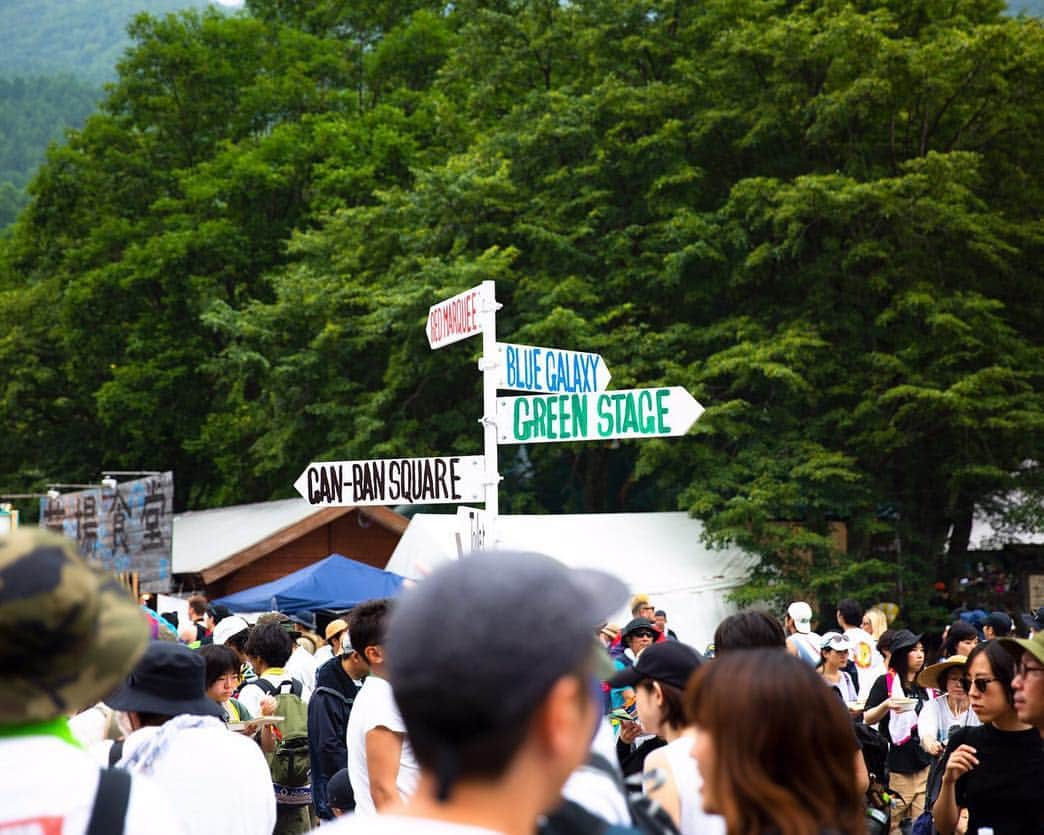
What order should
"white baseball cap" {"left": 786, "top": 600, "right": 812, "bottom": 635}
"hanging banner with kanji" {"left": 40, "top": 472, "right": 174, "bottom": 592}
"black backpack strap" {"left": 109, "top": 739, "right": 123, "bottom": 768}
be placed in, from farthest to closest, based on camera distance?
"hanging banner with kanji" {"left": 40, "top": 472, "right": 174, "bottom": 592}
"white baseball cap" {"left": 786, "top": 600, "right": 812, "bottom": 635}
"black backpack strap" {"left": 109, "top": 739, "right": 123, "bottom": 768}

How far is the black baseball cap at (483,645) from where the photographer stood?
6.14 feet

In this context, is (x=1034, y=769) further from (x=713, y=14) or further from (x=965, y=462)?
(x=713, y=14)

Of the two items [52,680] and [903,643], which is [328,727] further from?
[52,680]

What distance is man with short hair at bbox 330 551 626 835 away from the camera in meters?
1.87

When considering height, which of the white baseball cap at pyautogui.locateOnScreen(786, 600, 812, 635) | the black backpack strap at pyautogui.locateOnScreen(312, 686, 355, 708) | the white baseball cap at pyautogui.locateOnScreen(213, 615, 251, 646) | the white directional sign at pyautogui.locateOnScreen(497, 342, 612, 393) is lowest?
the white baseball cap at pyautogui.locateOnScreen(786, 600, 812, 635)

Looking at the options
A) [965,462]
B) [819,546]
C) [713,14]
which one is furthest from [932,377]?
[713,14]

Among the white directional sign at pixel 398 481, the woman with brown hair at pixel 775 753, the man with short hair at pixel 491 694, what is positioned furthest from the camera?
the white directional sign at pixel 398 481

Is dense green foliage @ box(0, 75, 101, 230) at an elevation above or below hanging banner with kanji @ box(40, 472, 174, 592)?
above

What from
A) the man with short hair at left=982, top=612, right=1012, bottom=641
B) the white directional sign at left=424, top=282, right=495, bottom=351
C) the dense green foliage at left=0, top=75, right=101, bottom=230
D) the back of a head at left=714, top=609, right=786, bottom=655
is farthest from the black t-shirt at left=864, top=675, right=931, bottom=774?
the dense green foliage at left=0, top=75, right=101, bottom=230

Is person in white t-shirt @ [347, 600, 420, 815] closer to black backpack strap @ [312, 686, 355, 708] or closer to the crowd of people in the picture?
the crowd of people

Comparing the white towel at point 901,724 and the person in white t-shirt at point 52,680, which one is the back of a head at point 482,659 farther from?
the white towel at point 901,724

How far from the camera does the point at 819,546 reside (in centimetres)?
2302

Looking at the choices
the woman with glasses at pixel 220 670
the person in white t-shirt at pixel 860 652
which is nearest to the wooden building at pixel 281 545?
the person in white t-shirt at pixel 860 652

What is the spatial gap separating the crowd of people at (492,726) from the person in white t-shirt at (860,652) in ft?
18.5
